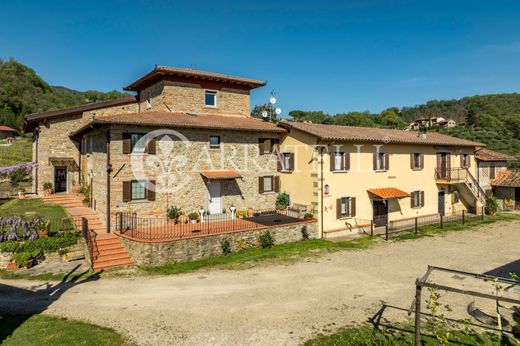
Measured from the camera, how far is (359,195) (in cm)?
2127

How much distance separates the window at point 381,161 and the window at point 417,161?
319cm

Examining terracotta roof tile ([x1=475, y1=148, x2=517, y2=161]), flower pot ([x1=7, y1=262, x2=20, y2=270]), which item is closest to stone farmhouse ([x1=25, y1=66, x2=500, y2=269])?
terracotta roof tile ([x1=475, y1=148, x2=517, y2=161])

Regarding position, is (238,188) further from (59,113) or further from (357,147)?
(59,113)

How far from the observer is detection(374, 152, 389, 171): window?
22141mm

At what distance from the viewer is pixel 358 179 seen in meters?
21.2

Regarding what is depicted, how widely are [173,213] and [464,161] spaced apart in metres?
25.4

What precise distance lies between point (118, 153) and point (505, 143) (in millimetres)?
62643

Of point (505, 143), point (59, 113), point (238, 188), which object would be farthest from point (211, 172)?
point (505, 143)

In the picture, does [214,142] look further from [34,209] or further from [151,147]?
[34,209]

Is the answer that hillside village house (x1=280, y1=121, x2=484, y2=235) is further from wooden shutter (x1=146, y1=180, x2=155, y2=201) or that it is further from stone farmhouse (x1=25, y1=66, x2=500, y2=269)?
wooden shutter (x1=146, y1=180, x2=155, y2=201)

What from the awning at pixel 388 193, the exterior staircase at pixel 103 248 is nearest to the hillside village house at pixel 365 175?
the awning at pixel 388 193

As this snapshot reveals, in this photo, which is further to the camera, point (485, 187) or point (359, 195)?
point (485, 187)

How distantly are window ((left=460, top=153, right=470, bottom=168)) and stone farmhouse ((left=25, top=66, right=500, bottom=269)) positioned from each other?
854 millimetres

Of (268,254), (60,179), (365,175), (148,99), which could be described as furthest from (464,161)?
(60,179)
